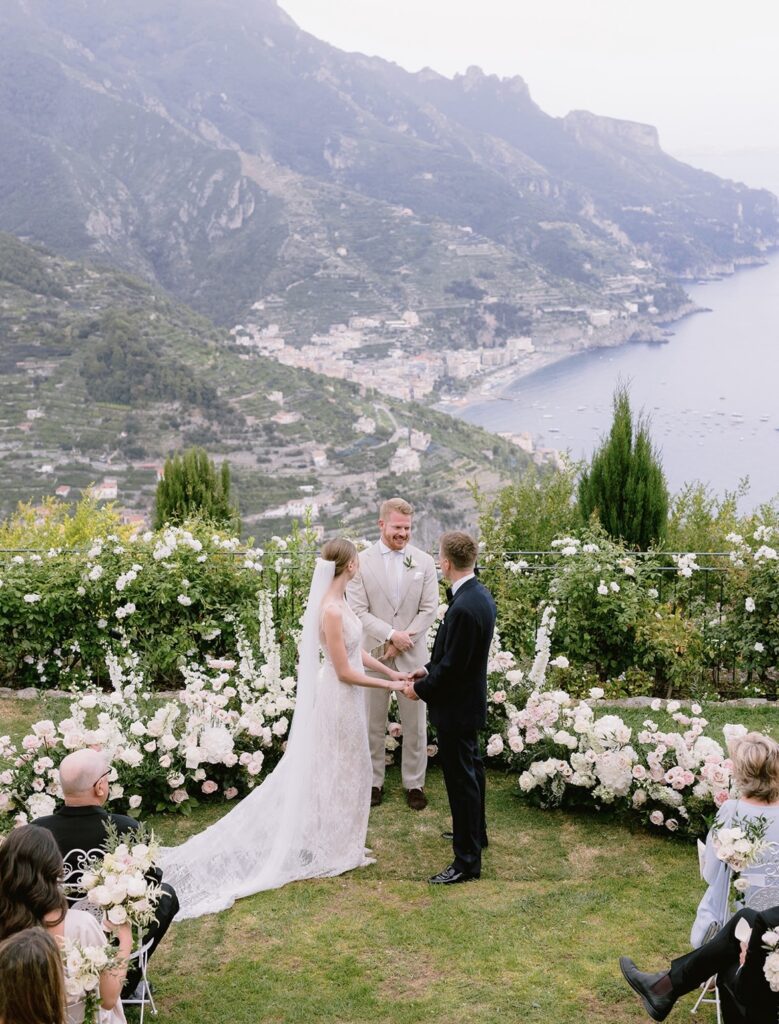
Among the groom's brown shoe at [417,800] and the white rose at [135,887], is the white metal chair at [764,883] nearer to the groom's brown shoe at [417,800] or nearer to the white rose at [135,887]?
the white rose at [135,887]

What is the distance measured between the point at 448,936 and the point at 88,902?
66.8 inches

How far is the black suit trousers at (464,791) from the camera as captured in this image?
15.5ft

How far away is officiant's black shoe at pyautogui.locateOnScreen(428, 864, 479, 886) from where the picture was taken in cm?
479

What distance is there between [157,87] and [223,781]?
7243 inches

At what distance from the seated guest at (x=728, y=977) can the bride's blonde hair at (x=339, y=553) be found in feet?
7.32

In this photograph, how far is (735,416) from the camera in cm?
7012

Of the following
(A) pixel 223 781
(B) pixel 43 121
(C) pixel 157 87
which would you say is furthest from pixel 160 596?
(C) pixel 157 87

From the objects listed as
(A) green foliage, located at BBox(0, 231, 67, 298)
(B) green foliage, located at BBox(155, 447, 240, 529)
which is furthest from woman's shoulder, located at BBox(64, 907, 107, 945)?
(A) green foliage, located at BBox(0, 231, 67, 298)

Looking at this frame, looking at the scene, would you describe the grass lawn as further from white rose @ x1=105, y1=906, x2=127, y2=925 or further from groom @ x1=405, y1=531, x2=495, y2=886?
white rose @ x1=105, y1=906, x2=127, y2=925

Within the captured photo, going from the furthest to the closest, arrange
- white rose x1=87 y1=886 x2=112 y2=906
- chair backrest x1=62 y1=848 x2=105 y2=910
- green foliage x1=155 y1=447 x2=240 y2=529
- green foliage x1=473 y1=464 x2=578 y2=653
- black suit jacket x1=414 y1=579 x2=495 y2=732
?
green foliage x1=155 y1=447 x2=240 y2=529 → green foliage x1=473 y1=464 x2=578 y2=653 → black suit jacket x1=414 y1=579 x2=495 y2=732 → chair backrest x1=62 y1=848 x2=105 y2=910 → white rose x1=87 y1=886 x2=112 y2=906

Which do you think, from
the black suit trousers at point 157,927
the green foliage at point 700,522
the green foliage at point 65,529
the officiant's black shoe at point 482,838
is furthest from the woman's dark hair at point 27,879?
the green foliage at point 65,529

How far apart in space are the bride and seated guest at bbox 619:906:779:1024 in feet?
5.62

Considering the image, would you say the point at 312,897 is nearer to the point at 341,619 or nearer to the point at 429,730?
the point at 341,619

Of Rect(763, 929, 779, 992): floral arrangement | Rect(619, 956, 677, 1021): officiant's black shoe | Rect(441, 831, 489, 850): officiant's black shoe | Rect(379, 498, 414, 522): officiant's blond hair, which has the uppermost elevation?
Rect(379, 498, 414, 522): officiant's blond hair
